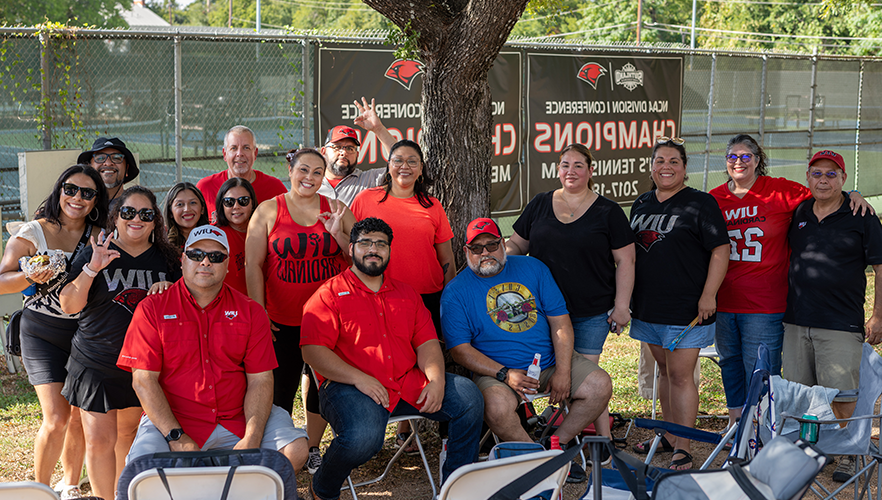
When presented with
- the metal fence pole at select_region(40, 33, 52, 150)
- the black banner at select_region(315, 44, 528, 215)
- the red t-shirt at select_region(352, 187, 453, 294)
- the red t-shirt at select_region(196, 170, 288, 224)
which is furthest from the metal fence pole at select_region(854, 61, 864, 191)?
the metal fence pole at select_region(40, 33, 52, 150)

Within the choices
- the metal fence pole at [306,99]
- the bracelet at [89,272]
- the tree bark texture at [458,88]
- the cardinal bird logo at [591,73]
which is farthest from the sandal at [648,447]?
the cardinal bird logo at [591,73]

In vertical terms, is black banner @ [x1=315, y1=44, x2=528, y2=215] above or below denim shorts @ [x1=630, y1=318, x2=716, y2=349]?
above

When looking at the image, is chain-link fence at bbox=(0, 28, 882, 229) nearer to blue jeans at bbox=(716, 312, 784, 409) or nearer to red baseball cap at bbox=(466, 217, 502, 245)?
red baseball cap at bbox=(466, 217, 502, 245)

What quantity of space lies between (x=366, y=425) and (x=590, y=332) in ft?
5.10

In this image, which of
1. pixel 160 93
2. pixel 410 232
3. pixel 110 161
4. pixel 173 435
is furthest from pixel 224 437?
pixel 160 93

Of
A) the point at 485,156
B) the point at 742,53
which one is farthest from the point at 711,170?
the point at 485,156

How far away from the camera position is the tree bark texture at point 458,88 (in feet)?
14.9

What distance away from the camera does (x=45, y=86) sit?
6.51m

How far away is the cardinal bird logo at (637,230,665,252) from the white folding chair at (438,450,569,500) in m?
1.99

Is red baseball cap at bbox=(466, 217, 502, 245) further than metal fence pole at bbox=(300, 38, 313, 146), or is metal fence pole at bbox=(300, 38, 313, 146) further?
metal fence pole at bbox=(300, 38, 313, 146)

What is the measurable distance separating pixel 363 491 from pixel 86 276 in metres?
1.90

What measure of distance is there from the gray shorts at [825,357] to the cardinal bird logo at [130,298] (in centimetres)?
358

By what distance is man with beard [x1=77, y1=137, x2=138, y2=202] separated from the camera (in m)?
4.12

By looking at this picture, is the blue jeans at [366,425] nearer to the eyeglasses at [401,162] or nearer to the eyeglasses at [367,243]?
the eyeglasses at [367,243]
